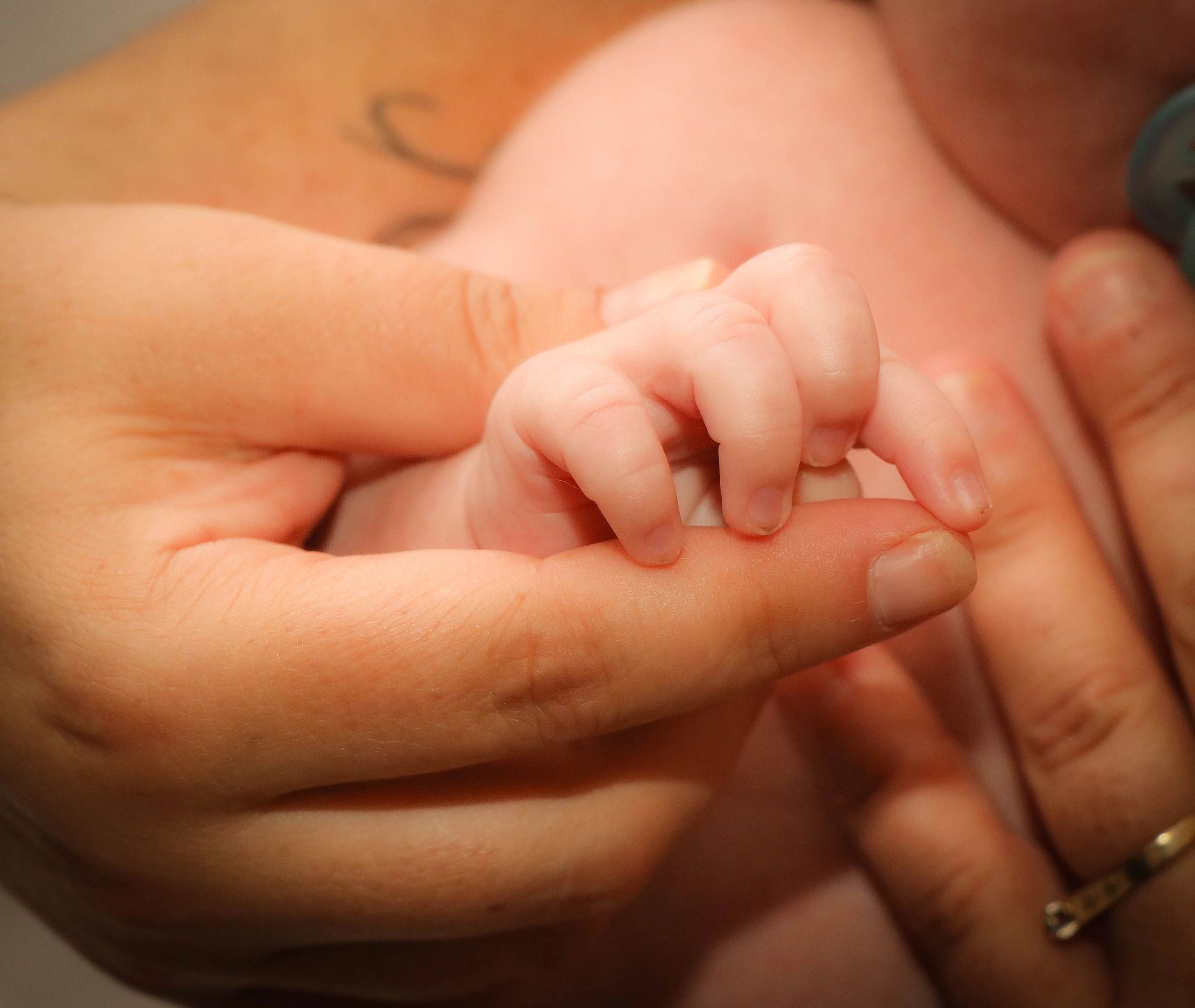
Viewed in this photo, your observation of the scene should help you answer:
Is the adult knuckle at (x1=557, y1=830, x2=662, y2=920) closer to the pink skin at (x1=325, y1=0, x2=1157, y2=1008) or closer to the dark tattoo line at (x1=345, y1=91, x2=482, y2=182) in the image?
the pink skin at (x1=325, y1=0, x2=1157, y2=1008)

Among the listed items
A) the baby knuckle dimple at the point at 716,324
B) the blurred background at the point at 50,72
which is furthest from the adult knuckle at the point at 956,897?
the blurred background at the point at 50,72

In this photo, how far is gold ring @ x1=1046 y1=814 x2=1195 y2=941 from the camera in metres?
0.61

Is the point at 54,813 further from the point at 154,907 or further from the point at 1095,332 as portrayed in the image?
the point at 1095,332

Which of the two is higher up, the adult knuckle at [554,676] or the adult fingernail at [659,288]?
the adult fingernail at [659,288]

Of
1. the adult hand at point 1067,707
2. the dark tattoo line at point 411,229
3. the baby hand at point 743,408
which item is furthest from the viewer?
the dark tattoo line at point 411,229

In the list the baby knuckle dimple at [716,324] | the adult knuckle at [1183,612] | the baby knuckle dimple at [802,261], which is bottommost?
the adult knuckle at [1183,612]

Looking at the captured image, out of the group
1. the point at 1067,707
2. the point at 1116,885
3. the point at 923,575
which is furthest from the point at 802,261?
the point at 1116,885

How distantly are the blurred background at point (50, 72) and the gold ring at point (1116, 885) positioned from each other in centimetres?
114

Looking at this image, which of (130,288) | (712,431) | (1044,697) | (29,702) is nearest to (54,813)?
(29,702)

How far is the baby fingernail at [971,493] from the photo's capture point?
0.43 m

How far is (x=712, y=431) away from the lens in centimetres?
41

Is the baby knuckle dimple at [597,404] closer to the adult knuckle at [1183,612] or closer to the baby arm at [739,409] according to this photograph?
the baby arm at [739,409]

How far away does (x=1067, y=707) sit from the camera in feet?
2.05

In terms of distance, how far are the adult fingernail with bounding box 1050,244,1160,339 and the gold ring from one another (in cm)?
36
